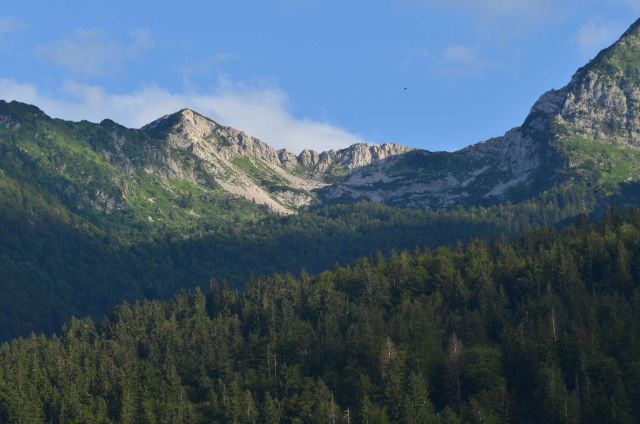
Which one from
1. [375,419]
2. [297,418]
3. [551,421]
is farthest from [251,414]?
[551,421]

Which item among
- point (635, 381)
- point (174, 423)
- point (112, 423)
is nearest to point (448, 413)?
point (635, 381)

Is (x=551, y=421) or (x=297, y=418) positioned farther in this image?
(x=297, y=418)

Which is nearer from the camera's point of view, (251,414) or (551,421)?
(551,421)

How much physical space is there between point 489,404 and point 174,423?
64462mm

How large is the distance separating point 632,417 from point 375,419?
4890cm

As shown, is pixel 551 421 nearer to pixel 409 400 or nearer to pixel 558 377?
pixel 558 377

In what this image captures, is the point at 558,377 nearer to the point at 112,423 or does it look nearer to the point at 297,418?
the point at 297,418

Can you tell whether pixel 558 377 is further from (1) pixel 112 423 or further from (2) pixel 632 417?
(1) pixel 112 423

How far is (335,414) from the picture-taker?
646 ft

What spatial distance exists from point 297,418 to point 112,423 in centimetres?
3865

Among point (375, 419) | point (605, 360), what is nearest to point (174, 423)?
point (375, 419)

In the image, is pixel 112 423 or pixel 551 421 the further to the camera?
pixel 112 423

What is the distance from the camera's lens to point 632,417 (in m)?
180

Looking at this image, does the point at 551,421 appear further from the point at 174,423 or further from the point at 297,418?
the point at 174,423
